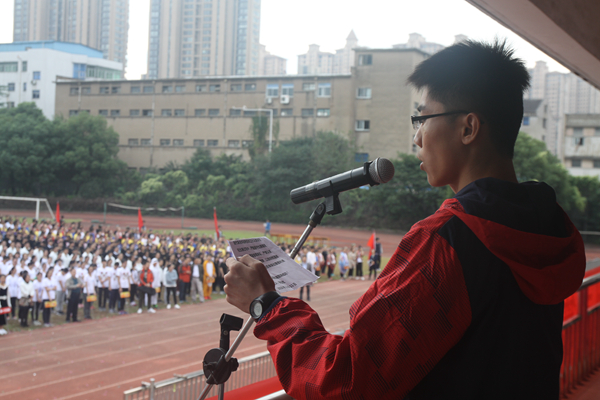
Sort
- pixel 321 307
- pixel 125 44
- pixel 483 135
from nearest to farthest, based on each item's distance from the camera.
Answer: pixel 483 135 < pixel 321 307 < pixel 125 44

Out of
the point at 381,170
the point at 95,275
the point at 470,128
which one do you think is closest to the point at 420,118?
the point at 470,128

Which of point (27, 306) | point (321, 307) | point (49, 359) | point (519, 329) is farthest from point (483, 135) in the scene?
point (321, 307)

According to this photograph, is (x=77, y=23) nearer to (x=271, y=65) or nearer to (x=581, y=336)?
(x=271, y=65)

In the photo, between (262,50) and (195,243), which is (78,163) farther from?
(262,50)

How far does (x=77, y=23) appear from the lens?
55438 millimetres

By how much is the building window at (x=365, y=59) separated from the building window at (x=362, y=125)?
3817 millimetres

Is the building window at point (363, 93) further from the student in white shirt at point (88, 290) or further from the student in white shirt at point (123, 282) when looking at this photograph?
the student in white shirt at point (88, 290)

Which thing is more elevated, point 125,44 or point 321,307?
point 125,44

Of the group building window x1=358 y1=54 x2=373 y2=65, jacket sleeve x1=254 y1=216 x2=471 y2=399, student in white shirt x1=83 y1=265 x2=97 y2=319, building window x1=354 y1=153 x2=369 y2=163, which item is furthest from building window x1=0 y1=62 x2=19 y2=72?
jacket sleeve x1=254 y1=216 x2=471 y2=399

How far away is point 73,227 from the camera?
1981 centimetres

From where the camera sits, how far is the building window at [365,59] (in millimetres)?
32969

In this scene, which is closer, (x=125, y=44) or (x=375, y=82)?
(x=375, y=82)

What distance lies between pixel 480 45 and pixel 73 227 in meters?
21.0

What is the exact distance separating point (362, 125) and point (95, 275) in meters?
25.1
